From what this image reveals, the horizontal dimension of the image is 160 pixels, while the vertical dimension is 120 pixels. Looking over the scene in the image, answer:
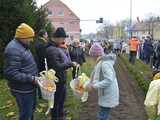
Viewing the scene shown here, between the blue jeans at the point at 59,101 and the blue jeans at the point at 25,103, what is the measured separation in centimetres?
109

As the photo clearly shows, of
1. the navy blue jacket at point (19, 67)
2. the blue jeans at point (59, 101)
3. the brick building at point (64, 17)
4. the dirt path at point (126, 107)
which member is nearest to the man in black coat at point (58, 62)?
the blue jeans at point (59, 101)

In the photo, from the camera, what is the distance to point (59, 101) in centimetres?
895

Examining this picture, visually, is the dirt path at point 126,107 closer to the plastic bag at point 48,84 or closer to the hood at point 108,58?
the plastic bag at point 48,84

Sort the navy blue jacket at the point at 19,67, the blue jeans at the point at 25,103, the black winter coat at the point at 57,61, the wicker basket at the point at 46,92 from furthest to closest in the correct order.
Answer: the black winter coat at the point at 57,61
the wicker basket at the point at 46,92
the blue jeans at the point at 25,103
the navy blue jacket at the point at 19,67

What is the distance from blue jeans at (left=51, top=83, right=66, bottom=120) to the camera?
28.9 ft

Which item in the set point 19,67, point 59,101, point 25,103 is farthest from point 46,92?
point 59,101

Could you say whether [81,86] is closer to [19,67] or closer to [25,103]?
[25,103]

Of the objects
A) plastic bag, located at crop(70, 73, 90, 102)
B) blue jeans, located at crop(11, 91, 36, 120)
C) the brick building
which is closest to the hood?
plastic bag, located at crop(70, 73, 90, 102)

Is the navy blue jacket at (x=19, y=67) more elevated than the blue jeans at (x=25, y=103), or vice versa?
the navy blue jacket at (x=19, y=67)

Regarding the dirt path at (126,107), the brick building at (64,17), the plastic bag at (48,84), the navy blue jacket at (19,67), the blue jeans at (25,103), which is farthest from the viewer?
the brick building at (64,17)

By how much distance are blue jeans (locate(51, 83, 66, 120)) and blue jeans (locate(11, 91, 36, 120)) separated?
1086 mm

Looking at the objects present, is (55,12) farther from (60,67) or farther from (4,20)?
(60,67)

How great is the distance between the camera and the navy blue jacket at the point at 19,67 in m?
7.39

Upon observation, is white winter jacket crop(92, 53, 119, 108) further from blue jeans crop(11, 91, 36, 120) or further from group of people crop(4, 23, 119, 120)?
blue jeans crop(11, 91, 36, 120)
